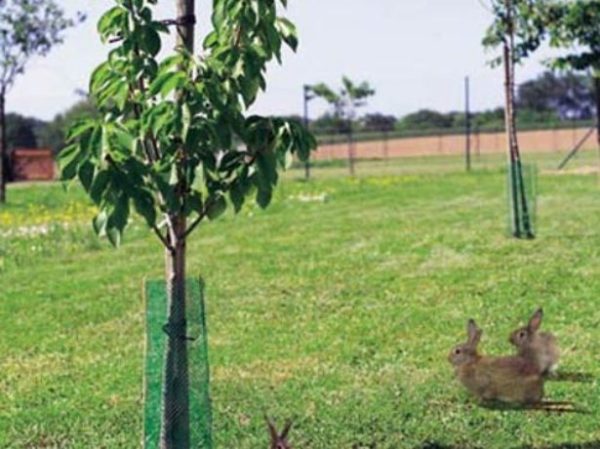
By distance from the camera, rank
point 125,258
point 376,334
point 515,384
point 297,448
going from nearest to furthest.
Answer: point 297,448 < point 515,384 < point 376,334 < point 125,258

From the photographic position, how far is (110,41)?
3.21 metres

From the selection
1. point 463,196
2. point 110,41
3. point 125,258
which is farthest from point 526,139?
point 110,41

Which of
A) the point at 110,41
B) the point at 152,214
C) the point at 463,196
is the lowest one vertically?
the point at 463,196

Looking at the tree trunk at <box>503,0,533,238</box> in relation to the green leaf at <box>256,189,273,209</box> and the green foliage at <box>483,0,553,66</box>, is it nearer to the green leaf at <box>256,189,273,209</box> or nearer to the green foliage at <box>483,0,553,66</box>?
the green foliage at <box>483,0,553,66</box>

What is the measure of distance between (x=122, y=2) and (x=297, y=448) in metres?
1.77

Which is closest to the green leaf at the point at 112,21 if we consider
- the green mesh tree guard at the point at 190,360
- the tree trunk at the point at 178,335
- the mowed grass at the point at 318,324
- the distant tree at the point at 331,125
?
the tree trunk at the point at 178,335

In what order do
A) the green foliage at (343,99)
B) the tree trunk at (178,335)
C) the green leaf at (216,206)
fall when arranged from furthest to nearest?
the green foliage at (343,99) → the tree trunk at (178,335) → the green leaf at (216,206)

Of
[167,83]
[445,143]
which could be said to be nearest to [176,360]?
[167,83]

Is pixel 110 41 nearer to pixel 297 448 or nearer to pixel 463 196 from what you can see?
pixel 297 448

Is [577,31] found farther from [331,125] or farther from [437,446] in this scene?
[331,125]

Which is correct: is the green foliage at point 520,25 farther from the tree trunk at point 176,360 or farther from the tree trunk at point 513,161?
the tree trunk at point 176,360

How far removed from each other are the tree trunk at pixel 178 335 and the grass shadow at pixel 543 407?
4.98 feet

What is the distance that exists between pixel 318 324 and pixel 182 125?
12.5 feet

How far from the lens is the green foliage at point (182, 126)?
2.96 m
